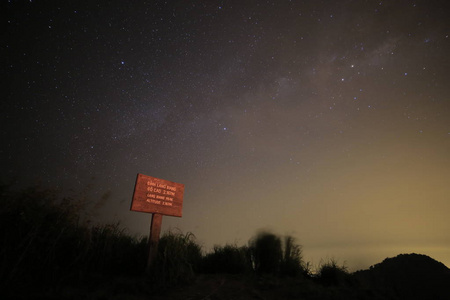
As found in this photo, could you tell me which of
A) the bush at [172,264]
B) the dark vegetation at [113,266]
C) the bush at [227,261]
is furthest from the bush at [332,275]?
the bush at [172,264]

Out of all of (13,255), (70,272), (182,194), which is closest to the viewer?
(13,255)

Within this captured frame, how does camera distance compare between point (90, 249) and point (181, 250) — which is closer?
point (90, 249)

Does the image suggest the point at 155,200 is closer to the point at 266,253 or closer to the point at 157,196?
the point at 157,196

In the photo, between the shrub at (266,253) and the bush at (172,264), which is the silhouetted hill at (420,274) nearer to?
the shrub at (266,253)

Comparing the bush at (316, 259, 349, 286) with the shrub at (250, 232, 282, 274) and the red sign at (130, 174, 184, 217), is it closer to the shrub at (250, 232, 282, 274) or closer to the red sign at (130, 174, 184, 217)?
the shrub at (250, 232, 282, 274)

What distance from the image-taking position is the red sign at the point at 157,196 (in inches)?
274

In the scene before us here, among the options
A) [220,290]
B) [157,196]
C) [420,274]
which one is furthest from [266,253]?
[420,274]

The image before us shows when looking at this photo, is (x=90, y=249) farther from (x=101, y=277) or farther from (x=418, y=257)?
(x=418, y=257)

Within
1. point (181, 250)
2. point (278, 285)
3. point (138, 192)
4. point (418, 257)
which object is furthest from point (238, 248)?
point (418, 257)

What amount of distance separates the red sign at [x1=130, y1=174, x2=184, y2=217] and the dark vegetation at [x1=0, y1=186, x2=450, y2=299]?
37.4 inches

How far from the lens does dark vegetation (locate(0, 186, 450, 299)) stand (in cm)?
429

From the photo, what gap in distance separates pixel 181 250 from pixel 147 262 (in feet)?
3.51

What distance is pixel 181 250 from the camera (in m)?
6.80

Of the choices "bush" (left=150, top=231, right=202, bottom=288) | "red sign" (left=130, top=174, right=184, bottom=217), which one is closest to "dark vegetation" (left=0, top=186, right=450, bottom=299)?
"bush" (left=150, top=231, right=202, bottom=288)
